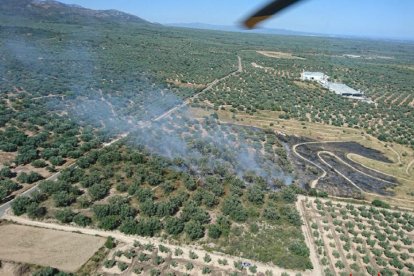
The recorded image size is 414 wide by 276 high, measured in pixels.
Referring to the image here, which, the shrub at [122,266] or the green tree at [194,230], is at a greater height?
the green tree at [194,230]

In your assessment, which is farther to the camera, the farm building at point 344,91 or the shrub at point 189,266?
the farm building at point 344,91

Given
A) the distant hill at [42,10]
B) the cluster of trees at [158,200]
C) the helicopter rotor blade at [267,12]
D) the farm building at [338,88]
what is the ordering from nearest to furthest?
the helicopter rotor blade at [267,12], the cluster of trees at [158,200], the farm building at [338,88], the distant hill at [42,10]

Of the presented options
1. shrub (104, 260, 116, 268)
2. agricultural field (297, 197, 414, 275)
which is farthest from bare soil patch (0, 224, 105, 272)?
agricultural field (297, 197, 414, 275)

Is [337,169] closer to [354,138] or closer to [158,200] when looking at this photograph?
[354,138]

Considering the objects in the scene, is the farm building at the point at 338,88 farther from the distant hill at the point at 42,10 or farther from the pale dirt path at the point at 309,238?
the distant hill at the point at 42,10

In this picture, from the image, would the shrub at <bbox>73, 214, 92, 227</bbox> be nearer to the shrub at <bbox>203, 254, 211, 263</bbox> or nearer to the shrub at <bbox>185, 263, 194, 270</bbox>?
the shrub at <bbox>185, 263, 194, 270</bbox>

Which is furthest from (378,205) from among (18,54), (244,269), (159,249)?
(18,54)

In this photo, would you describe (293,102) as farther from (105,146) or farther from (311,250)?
(311,250)

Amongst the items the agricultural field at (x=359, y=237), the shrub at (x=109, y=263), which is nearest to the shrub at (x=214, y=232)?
the shrub at (x=109, y=263)
